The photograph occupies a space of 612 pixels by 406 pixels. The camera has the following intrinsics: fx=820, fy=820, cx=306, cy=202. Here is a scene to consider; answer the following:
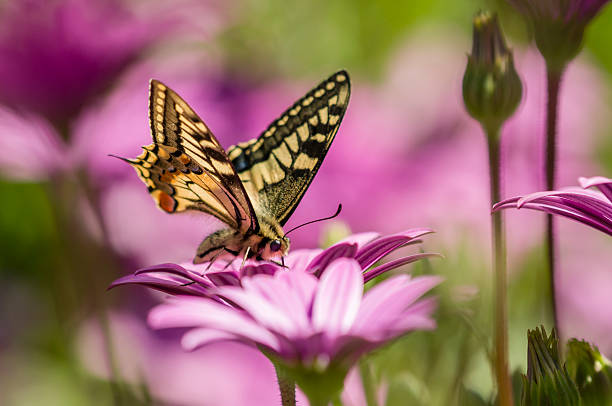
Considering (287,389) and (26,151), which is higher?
(26,151)

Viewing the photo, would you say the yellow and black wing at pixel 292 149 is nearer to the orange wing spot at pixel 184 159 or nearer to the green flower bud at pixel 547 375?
the orange wing spot at pixel 184 159

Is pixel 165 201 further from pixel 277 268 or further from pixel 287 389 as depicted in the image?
pixel 287 389

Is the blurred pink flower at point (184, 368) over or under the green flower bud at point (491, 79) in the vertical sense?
under

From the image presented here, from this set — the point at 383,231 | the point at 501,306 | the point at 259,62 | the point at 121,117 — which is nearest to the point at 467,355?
the point at 501,306

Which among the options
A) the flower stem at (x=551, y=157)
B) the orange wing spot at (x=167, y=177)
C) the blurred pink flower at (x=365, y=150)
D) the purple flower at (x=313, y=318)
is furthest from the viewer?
the blurred pink flower at (x=365, y=150)

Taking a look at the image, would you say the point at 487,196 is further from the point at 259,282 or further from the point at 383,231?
the point at 259,282

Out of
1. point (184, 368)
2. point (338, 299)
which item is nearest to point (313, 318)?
point (338, 299)

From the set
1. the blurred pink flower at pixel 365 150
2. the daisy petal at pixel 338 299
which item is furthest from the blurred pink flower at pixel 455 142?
the daisy petal at pixel 338 299
